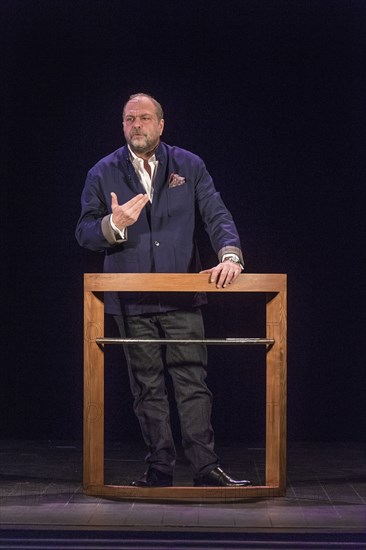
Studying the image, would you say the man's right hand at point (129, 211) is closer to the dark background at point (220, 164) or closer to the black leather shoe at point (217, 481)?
the black leather shoe at point (217, 481)

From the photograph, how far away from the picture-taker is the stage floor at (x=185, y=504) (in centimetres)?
375

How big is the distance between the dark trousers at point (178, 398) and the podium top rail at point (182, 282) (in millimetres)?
349

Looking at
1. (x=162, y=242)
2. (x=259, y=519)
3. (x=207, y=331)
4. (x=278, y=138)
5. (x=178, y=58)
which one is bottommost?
(x=259, y=519)

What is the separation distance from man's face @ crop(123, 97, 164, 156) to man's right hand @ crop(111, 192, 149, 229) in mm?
291

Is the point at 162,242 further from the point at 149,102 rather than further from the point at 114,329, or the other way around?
the point at 114,329

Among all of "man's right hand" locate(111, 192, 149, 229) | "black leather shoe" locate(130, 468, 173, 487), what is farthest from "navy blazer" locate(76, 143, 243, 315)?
"black leather shoe" locate(130, 468, 173, 487)

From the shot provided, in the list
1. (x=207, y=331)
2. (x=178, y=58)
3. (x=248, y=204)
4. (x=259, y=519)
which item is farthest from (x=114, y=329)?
(x=259, y=519)

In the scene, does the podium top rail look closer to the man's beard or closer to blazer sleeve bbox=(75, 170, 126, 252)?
blazer sleeve bbox=(75, 170, 126, 252)

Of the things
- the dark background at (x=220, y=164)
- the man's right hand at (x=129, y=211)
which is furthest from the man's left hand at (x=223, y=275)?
the dark background at (x=220, y=164)

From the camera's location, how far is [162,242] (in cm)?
446

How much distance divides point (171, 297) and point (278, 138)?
159 centimetres

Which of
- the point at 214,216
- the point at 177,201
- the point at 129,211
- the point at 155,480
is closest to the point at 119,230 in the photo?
the point at 129,211

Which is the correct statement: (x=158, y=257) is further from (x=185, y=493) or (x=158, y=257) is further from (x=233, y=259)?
(x=185, y=493)

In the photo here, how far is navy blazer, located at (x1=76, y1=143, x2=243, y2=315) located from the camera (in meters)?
4.45
